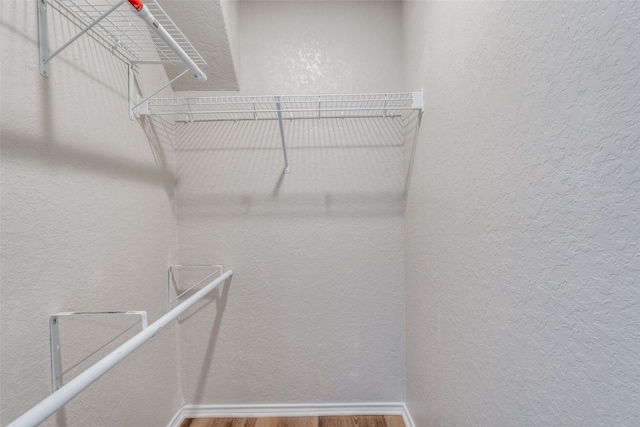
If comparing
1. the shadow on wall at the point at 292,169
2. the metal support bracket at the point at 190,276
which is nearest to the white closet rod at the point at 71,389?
the metal support bracket at the point at 190,276

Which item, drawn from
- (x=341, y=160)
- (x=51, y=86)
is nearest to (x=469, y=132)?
(x=341, y=160)

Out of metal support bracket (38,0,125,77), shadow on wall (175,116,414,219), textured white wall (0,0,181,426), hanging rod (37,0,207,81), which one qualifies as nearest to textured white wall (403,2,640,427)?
shadow on wall (175,116,414,219)

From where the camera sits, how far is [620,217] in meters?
0.38

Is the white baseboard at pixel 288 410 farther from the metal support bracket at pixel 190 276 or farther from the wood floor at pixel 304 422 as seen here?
the metal support bracket at pixel 190 276

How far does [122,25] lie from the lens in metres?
1.06

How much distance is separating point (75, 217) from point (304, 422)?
135 cm

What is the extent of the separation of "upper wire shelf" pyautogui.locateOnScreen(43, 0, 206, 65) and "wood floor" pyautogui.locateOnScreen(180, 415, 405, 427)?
1630mm

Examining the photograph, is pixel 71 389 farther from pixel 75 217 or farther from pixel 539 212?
pixel 539 212

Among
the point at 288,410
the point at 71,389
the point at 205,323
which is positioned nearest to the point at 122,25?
the point at 71,389

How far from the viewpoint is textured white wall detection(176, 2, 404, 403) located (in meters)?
1.47

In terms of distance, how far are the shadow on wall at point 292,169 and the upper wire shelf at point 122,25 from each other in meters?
0.37

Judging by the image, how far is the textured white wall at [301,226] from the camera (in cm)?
147

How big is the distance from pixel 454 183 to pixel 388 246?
2.13 feet

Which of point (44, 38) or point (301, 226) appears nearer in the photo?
point (44, 38)
